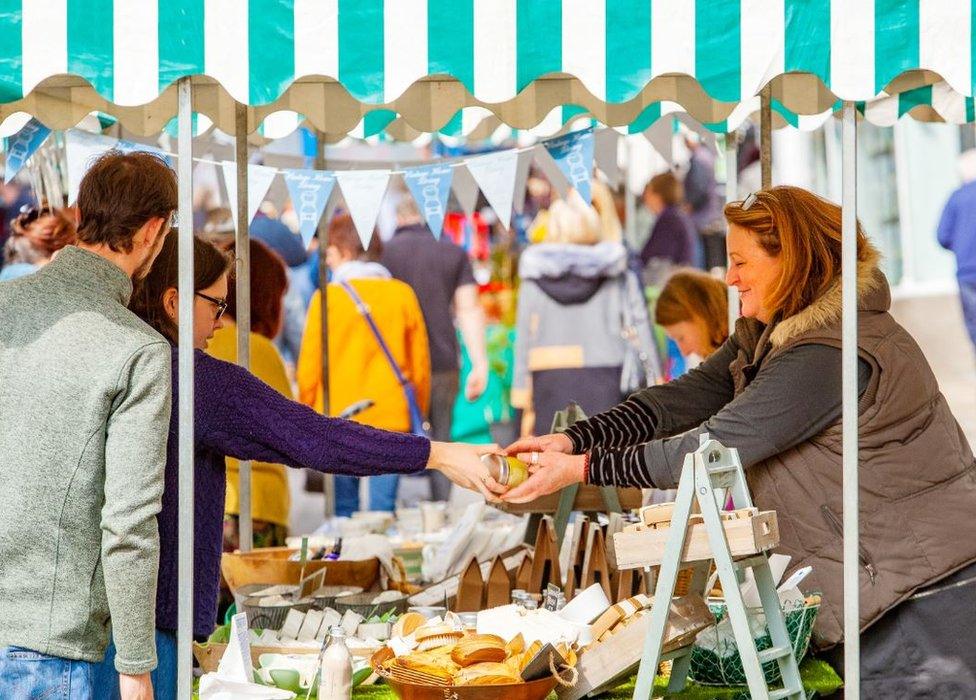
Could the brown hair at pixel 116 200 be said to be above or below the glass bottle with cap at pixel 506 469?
above

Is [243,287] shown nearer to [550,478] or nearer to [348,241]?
[550,478]

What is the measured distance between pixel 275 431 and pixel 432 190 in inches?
68.6

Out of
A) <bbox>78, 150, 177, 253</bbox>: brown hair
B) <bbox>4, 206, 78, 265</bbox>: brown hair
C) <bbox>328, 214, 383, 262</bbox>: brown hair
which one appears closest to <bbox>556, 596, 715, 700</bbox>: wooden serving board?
<bbox>78, 150, 177, 253</bbox>: brown hair

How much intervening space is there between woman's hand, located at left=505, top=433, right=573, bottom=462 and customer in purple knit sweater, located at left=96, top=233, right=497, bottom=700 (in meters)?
0.55

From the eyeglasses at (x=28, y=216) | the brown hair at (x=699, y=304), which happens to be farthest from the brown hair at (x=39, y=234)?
the brown hair at (x=699, y=304)

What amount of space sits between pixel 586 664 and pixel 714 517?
0.43 m

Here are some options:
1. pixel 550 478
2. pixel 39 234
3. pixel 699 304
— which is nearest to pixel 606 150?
pixel 699 304

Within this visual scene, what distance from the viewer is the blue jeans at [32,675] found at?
233 centimetres

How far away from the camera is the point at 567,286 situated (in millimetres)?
6727

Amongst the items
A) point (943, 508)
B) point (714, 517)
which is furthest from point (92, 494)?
point (943, 508)

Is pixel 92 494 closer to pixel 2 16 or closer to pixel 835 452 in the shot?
pixel 2 16

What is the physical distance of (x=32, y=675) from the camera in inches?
91.7

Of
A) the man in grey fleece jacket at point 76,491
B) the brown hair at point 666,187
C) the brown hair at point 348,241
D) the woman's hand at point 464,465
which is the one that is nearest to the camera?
the man in grey fleece jacket at point 76,491

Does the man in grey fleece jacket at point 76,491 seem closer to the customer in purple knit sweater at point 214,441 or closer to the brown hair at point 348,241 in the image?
the customer in purple knit sweater at point 214,441
